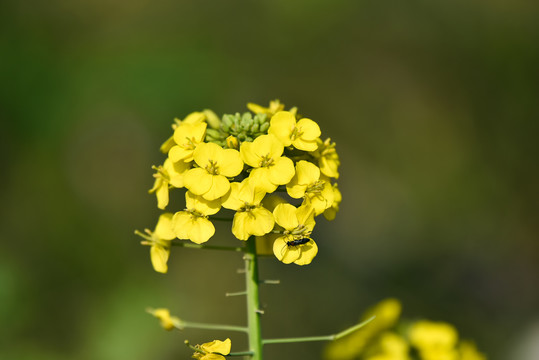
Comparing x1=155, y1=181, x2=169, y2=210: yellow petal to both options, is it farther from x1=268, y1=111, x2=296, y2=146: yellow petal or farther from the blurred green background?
the blurred green background

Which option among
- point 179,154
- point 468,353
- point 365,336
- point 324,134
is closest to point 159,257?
point 179,154

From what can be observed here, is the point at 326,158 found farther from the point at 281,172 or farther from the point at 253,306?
the point at 253,306

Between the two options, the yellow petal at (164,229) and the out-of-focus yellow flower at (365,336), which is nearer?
the yellow petal at (164,229)

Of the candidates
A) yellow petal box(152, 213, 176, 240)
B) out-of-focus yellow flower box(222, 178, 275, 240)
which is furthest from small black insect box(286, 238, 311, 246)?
yellow petal box(152, 213, 176, 240)

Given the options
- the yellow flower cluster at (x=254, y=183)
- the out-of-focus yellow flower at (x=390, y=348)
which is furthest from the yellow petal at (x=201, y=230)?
the out-of-focus yellow flower at (x=390, y=348)

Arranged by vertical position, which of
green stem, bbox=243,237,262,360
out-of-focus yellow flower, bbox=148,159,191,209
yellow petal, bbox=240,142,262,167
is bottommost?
green stem, bbox=243,237,262,360

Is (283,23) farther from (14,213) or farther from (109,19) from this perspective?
(14,213)

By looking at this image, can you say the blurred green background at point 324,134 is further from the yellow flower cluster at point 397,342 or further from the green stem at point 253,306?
the green stem at point 253,306
